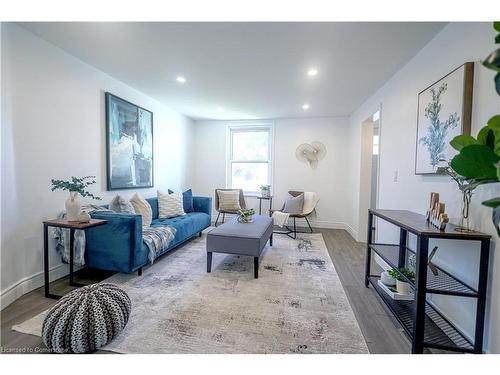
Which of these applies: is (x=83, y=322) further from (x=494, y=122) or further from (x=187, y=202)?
(x=187, y=202)

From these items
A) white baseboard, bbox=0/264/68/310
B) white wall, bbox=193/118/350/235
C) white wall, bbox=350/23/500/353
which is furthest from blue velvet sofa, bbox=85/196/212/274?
white wall, bbox=193/118/350/235

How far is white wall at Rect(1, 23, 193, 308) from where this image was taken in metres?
1.94

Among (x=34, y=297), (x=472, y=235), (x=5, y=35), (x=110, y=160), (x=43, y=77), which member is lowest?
(x=34, y=297)

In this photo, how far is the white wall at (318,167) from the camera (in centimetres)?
494

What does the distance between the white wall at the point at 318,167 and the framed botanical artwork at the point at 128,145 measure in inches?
79.2

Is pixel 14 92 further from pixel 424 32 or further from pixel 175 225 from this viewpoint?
pixel 424 32

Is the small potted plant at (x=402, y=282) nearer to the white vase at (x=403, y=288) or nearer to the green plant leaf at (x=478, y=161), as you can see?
the white vase at (x=403, y=288)

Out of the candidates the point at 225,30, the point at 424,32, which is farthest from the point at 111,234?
the point at 424,32

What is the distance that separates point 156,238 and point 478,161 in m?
2.76

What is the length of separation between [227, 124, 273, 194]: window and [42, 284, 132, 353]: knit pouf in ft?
13.6

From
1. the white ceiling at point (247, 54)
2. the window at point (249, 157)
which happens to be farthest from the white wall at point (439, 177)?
the window at point (249, 157)

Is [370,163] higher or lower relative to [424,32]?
lower

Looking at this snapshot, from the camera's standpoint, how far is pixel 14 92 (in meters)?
1.97
